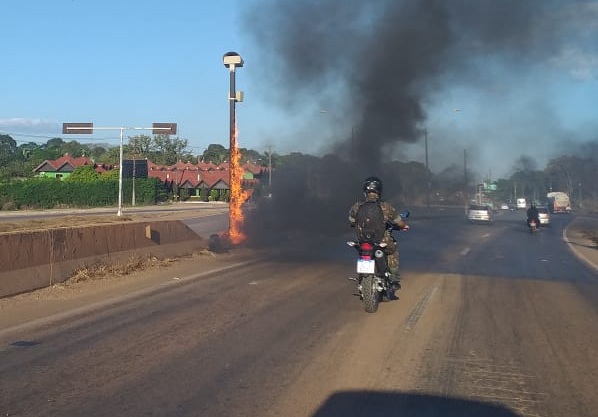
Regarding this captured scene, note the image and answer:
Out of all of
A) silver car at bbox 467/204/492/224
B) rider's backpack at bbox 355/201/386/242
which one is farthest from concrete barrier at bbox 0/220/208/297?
silver car at bbox 467/204/492/224

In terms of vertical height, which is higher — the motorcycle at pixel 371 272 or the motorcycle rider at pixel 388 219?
the motorcycle rider at pixel 388 219

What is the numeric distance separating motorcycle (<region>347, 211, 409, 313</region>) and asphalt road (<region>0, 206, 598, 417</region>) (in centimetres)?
21

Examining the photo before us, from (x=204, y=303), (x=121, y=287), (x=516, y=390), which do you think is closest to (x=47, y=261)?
(x=121, y=287)

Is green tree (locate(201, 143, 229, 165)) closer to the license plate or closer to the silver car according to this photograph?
the silver car

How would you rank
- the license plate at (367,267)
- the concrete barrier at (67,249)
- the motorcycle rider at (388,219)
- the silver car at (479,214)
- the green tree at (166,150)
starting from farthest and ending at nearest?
1. the green tree at (166,150)
2. the silver car at (479,214)
3. the concrete barrier at (67,249)
4. the motorcycle rider at (388,219)
5. the license plate at (367,267)

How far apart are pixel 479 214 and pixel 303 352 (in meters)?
34.2

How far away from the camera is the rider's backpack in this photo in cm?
823

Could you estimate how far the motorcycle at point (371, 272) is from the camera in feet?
26.2

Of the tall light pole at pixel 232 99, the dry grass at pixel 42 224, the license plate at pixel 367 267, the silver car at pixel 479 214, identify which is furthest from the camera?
the silver car at pixel 479 214

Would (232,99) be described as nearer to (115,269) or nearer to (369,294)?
(115,269)

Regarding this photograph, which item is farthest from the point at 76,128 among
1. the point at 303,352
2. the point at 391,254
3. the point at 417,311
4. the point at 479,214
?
the point at 303,352

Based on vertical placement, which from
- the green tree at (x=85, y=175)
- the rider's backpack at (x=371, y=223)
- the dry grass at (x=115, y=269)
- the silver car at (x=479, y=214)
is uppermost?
the green tree at (x=85, y=175)

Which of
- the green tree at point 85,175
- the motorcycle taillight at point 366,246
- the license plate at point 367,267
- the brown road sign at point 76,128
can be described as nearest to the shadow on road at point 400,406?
the license plate at point 367,267

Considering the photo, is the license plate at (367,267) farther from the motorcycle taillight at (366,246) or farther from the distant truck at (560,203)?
the distant truck at (560,203)
